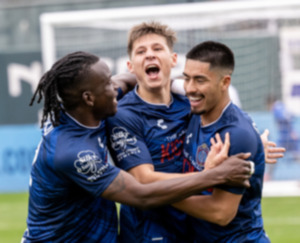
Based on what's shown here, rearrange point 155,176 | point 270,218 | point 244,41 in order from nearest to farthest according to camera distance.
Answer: point 155,176, point 270,218, point 244,41

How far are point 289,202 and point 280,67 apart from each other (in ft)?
8.56

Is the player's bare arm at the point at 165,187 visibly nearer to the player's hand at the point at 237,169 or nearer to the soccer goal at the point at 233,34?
the player's hand at the point at 237,169

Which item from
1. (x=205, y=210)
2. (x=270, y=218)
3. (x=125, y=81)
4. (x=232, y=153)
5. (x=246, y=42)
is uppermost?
(x=246, y=42)

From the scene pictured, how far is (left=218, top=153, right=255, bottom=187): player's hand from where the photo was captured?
4250 mm

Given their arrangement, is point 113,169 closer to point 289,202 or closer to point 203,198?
point 203,198

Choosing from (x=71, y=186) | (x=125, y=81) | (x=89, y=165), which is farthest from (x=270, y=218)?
(x=89, y=165)

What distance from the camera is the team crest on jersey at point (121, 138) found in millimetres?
4762

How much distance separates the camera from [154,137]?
15.9ft

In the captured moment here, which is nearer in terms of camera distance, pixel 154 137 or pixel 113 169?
pixel 113 169

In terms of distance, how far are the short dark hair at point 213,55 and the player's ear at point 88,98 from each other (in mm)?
831

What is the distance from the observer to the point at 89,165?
14.3ft

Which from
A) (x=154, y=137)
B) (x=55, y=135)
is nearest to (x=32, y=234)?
(x=55, y=135)

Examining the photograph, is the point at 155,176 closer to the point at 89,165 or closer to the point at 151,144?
the point at 151,144

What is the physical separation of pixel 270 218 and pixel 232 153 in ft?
20.2
